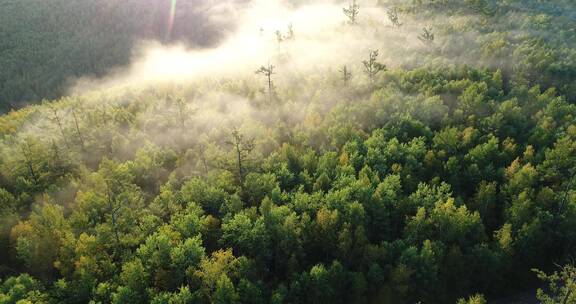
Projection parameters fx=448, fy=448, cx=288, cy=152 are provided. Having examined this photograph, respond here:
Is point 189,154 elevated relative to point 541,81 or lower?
lower

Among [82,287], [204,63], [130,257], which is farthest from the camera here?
[204,63]

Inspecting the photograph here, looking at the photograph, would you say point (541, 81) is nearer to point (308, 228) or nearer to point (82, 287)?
point (308, 228)

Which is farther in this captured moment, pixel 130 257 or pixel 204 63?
pixel 204 63

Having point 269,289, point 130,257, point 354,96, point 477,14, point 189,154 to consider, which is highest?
point 477,14

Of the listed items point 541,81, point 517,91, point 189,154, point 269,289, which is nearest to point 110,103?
point 189,154

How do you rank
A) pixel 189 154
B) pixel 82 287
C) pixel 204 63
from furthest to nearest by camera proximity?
1. pixel 204 63
2. pixel 189 154
3. pixel 82 287

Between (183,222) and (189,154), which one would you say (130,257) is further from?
(189,154)
